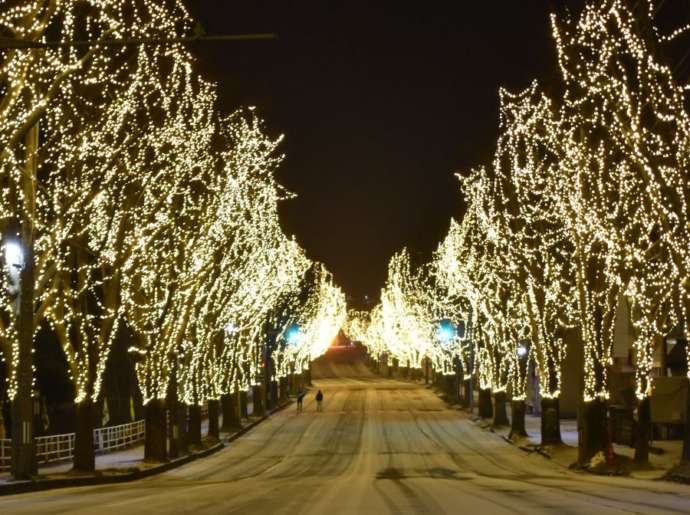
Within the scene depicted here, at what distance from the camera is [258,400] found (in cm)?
7306

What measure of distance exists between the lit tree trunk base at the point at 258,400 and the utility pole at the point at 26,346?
45159 millimetres

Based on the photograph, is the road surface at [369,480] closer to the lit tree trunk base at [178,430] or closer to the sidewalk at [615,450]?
the sidewalk at [615,450]

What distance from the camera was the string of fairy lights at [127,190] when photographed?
23.8m

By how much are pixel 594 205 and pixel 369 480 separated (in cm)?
1005

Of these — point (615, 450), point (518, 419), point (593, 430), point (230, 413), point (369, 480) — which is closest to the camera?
point (369, 480)

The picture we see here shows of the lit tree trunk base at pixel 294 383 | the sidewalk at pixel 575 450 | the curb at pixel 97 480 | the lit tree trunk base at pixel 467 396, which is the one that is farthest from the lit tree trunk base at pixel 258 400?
the lit tree trunk base at pixel 294 383

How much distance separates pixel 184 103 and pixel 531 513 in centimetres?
1785

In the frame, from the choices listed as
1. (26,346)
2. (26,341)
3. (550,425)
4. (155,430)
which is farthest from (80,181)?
(550,425)

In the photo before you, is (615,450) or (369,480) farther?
(615,450)

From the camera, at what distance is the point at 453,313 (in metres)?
75.1

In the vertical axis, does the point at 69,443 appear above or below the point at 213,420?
below

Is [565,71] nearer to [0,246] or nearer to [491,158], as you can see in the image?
[0,246]

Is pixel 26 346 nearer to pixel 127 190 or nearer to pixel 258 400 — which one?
pixel 127 190

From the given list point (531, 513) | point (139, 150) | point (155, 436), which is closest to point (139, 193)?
point (139, 150)
